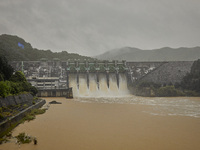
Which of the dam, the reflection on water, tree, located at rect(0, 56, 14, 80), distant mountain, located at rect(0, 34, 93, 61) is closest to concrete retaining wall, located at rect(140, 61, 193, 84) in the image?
the dam

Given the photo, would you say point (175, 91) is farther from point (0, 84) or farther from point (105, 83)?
point (0, 84)

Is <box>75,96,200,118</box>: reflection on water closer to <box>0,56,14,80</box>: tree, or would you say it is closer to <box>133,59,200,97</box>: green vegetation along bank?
<box>133,59,200,97</box>: green vegetation along bank

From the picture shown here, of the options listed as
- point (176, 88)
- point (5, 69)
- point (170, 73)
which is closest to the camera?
point (5, 69)

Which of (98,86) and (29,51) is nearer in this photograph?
(98,86)

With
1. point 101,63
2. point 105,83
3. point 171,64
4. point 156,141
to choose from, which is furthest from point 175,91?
point 156,141

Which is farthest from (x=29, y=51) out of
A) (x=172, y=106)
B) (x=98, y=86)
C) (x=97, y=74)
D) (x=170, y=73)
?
(x=172, y=106)

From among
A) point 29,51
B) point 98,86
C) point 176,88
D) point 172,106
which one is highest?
point 29,51

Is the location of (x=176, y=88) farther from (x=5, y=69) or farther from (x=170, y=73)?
(x=5, y=69)

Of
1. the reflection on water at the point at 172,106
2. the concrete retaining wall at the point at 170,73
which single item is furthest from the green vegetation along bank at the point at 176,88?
the reflection on water at the point at 172,106

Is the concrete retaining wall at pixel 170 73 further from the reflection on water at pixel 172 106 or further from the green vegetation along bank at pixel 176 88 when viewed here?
the reflection on water at pixel 172 106
